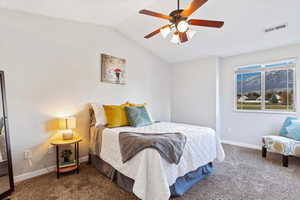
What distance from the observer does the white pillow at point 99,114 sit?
9.46ft

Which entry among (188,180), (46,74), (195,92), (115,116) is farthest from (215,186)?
(46,74)

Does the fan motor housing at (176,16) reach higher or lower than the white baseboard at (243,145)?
higher

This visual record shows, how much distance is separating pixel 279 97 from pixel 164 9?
335cm

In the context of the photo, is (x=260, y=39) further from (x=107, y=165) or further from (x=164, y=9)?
(x=107, y=165)

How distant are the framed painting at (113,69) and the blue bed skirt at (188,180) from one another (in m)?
2.47

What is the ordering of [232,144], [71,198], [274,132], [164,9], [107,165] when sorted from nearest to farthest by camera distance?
[71,198] → [107,165] → [164,9] → [274,132] → [232,144]

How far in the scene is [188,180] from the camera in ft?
6.88

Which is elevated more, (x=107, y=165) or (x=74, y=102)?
(x=74, y=102)

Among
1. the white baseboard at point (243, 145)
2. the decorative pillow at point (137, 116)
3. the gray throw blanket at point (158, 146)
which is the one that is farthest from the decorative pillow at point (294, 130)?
the decorative pillow at point (137, 116)

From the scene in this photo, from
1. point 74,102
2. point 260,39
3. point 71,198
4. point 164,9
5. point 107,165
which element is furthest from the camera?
point 260,39

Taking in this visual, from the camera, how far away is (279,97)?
141 inches

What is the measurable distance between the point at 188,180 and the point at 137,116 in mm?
1396

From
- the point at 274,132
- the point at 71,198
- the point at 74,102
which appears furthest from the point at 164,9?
the point at 274,132

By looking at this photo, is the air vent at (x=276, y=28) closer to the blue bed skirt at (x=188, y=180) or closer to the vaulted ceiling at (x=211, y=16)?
the vaulted ceiling at (x=211, y=16)
